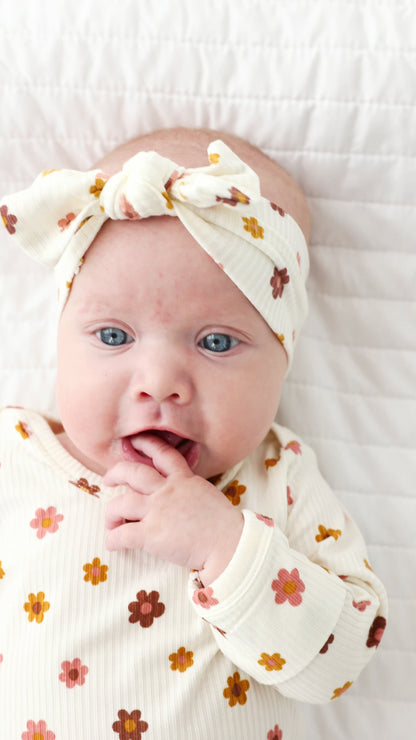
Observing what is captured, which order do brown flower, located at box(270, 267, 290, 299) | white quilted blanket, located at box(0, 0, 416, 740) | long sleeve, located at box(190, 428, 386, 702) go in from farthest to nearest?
1. white quilted blanket, located at box(0, 0, 416, 740)
2. brown flower, located at box(270, 267, 290, 299)
3. long sleeve, located at box(190, 428, 386, 702)

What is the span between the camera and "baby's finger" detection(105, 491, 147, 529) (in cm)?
115

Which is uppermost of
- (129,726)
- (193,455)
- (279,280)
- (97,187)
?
(97,187)

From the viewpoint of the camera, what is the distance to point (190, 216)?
1.13 meters

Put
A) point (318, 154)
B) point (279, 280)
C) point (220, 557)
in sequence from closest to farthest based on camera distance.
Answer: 1. point (220, 557)
2. point (279, 280)
3. point (318, 154)

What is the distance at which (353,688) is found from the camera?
147 centimetres

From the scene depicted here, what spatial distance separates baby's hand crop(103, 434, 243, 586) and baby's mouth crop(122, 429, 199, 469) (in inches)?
0.6

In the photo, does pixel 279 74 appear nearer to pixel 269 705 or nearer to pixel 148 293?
pixel 148 293

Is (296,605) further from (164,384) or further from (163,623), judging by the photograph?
(164,384)

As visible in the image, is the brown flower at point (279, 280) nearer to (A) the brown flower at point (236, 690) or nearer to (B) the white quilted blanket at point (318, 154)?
(B) the white quilted blanket at point (318, 154)

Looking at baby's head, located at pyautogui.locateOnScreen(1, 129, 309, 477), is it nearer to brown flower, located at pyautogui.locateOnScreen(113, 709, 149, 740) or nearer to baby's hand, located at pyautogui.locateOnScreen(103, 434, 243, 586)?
baby's hand, located at pyautogui.locateOnScreen(103, 434, 243, 586)

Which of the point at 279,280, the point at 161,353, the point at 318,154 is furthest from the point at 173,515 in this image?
the point at 318,154

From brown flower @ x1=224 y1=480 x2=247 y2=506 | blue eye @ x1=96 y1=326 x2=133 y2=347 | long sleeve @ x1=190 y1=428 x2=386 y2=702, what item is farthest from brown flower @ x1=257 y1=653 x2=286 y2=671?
blue eye @ x1=96 y1=326 x2=133 y2=347

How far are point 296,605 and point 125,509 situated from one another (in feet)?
0.87

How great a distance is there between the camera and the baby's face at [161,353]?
44.9 inches
